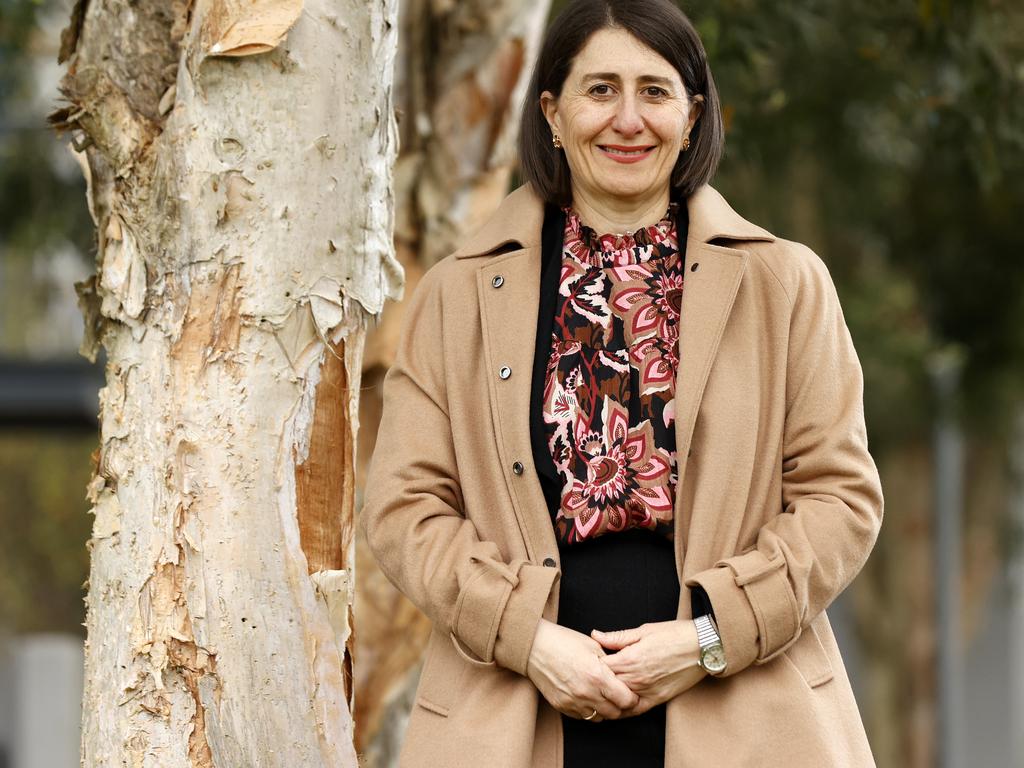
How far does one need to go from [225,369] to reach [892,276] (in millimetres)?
9220

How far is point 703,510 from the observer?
301 centimetres

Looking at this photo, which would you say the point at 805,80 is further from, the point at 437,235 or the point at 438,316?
the point at 438,316

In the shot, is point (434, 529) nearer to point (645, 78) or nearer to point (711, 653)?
point (711, 653)

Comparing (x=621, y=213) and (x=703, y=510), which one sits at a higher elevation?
(x=621, y=213)

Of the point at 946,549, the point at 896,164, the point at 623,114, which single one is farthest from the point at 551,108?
the point at 946,549

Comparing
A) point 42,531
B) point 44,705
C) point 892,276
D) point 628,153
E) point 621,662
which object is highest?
point 628,153

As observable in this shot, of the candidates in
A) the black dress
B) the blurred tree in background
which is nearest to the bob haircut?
the black dress

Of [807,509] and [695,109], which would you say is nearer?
[807,509]

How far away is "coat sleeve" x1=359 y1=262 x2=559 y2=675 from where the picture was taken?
118 inches

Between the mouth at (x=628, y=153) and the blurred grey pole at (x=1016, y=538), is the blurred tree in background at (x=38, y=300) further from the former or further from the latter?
the blurred grey pole at (x=1016, y=538)

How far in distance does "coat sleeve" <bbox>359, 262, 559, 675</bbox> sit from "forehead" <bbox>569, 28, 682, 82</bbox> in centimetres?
52

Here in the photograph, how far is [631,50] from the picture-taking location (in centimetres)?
315

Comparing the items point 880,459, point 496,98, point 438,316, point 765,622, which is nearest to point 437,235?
point 496,98

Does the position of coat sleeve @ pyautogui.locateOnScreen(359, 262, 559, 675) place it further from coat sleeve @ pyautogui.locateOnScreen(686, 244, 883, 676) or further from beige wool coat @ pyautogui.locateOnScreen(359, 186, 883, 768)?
coat sleeve @ pyautogui.locateOnScreen(686, 244, 883, 676)
